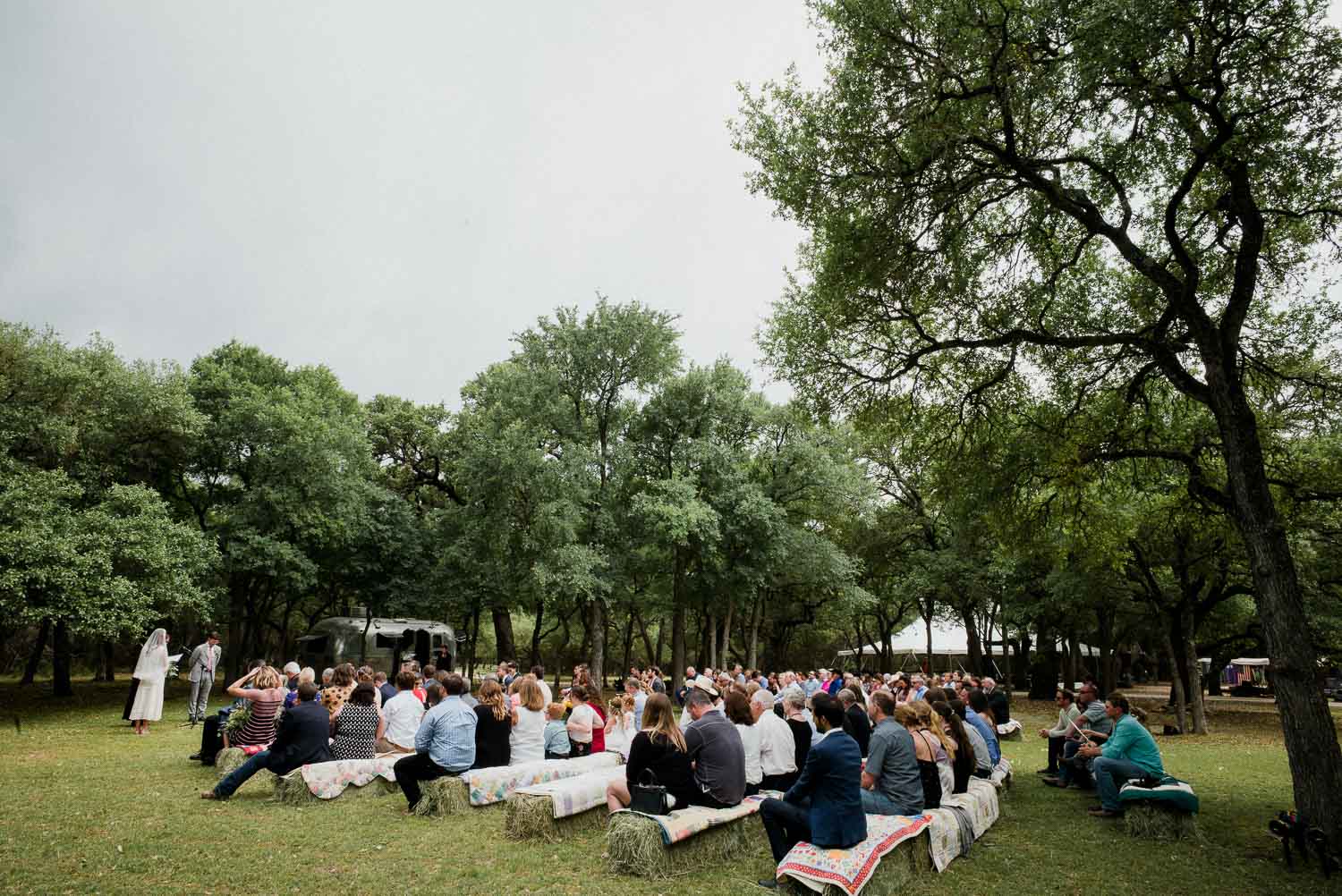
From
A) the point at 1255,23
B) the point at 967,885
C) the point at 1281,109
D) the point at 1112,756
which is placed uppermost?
the point at 1255,23

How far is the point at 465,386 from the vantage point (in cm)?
3284

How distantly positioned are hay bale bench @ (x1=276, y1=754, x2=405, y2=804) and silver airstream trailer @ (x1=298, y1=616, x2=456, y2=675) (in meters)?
18.3

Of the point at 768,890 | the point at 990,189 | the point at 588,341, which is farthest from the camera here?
the point at 588,341

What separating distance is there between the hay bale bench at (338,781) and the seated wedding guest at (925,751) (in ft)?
18.2

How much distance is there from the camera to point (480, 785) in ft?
26.8

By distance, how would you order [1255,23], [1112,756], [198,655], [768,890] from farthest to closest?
[198,655] < [1112,756] < [1255,23] < [768,890]

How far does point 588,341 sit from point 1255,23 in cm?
2080

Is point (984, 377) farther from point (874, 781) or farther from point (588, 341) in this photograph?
point (588, 341)

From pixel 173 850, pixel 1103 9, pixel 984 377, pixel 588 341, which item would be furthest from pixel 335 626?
pixel 1103 9

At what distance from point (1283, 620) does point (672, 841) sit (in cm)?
649

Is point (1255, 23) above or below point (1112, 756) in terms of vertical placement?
above

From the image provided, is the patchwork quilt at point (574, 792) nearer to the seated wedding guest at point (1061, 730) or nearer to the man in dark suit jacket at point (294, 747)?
the man in dark suit jacket at point (294, 747)

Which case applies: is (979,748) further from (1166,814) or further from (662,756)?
(662,756)

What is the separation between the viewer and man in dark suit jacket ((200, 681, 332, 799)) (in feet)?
27.6
